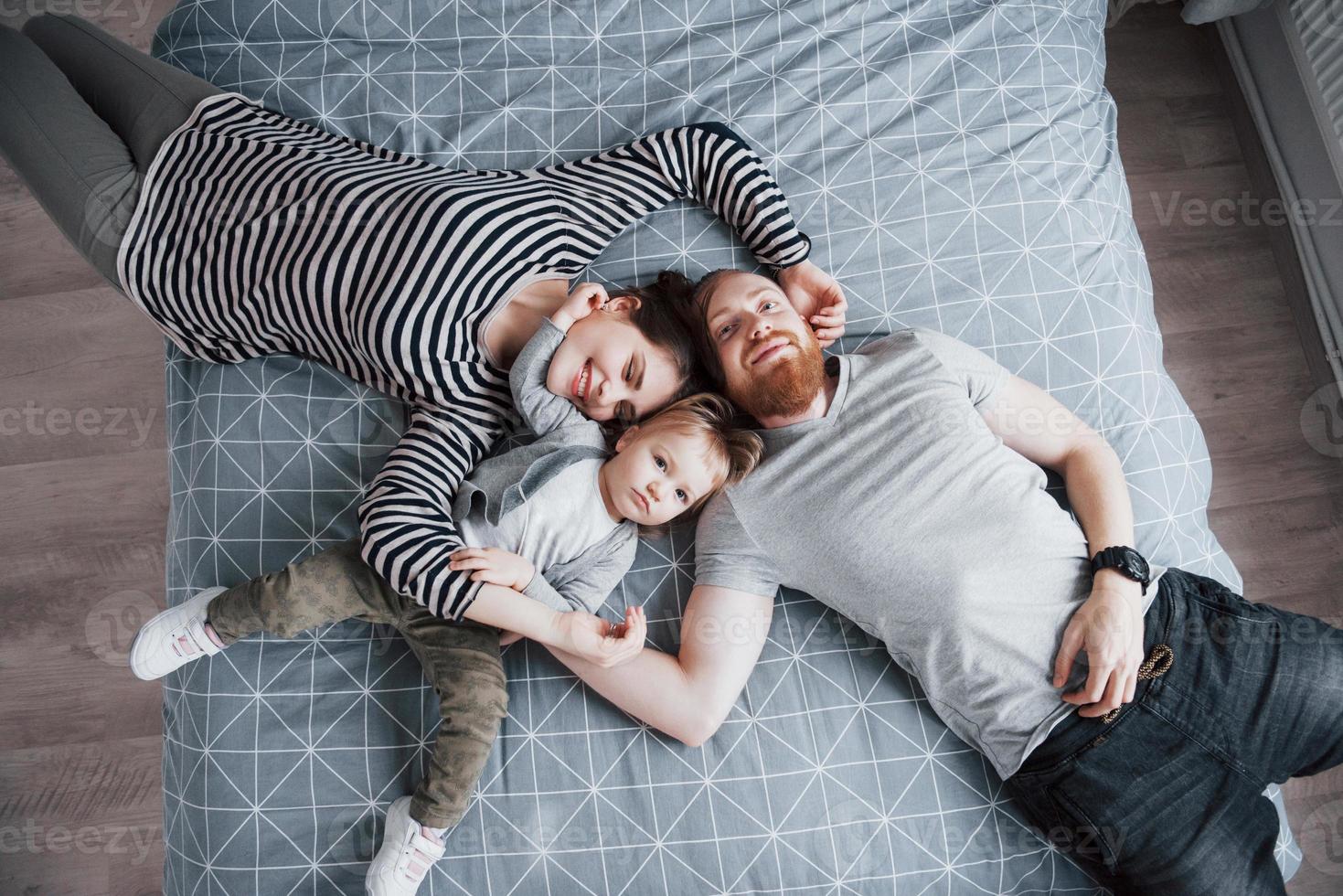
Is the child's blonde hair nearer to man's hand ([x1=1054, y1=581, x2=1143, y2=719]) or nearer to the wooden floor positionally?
man's hand ([x1=1054, y1=581, x2=1143, y2=719])

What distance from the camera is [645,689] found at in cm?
126

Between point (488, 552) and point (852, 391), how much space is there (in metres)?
0.60

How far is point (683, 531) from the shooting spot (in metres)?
1.42

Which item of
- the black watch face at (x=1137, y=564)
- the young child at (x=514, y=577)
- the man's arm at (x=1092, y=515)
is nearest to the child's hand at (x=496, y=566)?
the young child at (x=514, y=577)

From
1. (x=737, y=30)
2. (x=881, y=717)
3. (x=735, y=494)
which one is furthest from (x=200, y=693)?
(x=737, y=30)

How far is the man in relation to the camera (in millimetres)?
1182

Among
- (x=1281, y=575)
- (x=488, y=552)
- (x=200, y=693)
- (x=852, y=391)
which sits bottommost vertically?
(x=1281, y=575)

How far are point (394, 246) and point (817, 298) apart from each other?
26.9 inches

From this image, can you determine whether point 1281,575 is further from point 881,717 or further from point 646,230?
point 646,230

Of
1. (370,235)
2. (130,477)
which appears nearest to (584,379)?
(370,235)

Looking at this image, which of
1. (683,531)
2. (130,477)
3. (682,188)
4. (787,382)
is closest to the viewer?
(787,382)

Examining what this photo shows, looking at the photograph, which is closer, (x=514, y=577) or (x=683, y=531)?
(x=514, y=577)

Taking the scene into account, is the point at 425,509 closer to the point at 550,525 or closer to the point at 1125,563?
the point at 550,525

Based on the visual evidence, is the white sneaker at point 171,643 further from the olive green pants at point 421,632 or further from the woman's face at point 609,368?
the woman's face at point 609,368
